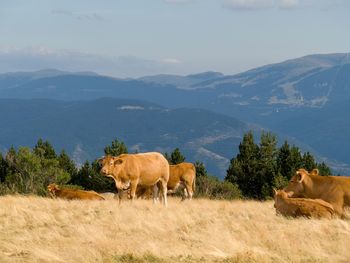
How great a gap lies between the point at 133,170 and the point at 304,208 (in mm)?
6704

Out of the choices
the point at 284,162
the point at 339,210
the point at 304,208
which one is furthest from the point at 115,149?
the point at 304,208

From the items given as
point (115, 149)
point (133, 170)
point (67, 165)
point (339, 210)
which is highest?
point (133, 170)

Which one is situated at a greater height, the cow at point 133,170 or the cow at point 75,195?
the cow at point 133,170

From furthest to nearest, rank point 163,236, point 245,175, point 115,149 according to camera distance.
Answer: point 245,175, point 115,149, point 163,236

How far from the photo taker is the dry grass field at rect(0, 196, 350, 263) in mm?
10664

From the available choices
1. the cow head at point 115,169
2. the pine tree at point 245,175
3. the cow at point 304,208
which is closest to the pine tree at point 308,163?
the pine tree at point 245,175

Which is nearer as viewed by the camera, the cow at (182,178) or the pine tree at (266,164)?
the cow at (182,178)

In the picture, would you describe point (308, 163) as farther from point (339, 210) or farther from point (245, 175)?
point (339, 210)

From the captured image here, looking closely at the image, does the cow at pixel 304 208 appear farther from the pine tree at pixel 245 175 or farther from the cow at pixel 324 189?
the pine tree at pixel 245 175

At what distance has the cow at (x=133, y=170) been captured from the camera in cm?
1967

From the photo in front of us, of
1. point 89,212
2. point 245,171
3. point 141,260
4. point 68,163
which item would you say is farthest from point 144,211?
point 68,163

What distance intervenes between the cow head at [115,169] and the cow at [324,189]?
555cm

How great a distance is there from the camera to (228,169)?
185ft

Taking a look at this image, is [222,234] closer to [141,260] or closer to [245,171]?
[141,260]
